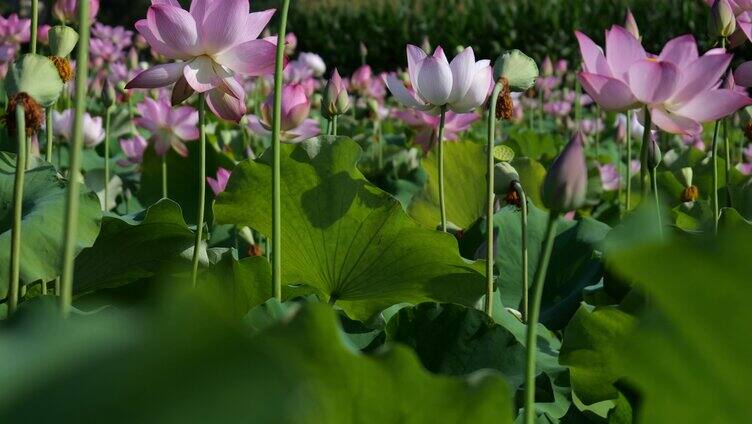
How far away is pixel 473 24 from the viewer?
8.22 meters

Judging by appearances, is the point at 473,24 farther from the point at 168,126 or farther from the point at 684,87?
the point at 684,87

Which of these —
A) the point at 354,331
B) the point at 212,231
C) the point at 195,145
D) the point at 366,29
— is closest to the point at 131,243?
the point at 354,331

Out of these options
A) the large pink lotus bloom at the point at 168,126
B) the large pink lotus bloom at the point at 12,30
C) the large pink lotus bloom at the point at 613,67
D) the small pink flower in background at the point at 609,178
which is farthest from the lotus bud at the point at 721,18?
the large pink lotus bloom at the point at 12,30

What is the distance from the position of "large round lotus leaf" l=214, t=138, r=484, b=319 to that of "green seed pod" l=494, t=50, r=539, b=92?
0.15 metres

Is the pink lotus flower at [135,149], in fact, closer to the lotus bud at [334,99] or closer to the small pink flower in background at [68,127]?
the small pink flower in background at [68,127]

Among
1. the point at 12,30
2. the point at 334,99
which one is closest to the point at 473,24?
the point at 12,30

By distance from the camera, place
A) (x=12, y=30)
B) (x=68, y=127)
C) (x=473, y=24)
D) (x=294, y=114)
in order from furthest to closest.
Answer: (x=473, y=24) → (x=12, y=30) → (x=68, y=127) → (x=294, y=114)

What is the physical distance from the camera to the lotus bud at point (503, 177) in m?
1.03

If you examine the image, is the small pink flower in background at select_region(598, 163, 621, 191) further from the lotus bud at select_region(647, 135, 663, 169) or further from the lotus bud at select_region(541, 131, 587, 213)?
the lotus bud at select_region(541, 131, 587, 213)

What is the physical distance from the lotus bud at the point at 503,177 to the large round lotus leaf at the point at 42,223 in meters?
0.43

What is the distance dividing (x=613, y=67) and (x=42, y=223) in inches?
18.1

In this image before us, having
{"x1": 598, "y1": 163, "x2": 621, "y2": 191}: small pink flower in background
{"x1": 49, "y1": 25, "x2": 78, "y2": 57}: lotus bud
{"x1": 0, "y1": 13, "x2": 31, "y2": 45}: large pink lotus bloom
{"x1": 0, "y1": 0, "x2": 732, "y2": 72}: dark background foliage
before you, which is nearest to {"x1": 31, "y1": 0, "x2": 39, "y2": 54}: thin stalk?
{"x1": 49, "y1": 25, "x2": 78, "y2": 57}: lotus bud

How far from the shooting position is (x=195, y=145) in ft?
5.64

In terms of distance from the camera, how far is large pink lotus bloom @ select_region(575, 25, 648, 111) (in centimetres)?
75
